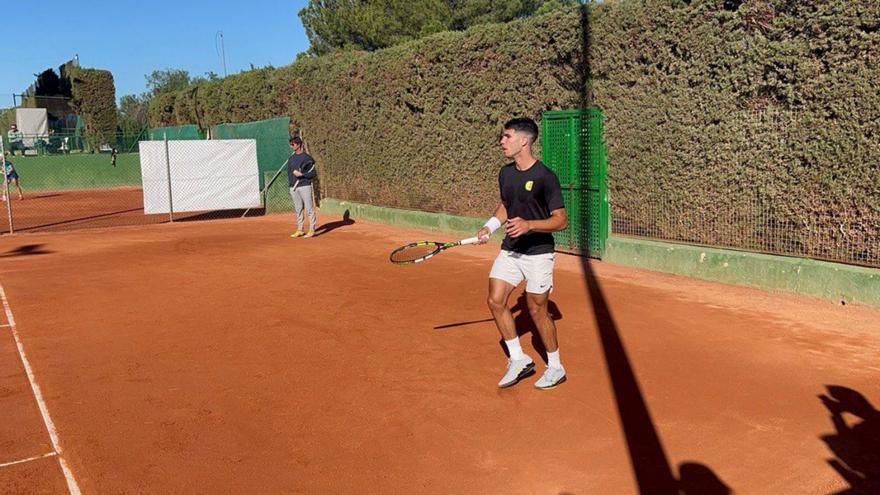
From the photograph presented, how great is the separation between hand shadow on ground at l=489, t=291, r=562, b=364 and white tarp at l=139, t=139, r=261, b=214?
12490 millimetres

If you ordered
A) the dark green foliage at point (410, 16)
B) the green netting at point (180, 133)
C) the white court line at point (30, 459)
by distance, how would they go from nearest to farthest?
the white court line at point (30, 459)
the green netting at point (180, 133)
the dark green foliage at point (410, 16)

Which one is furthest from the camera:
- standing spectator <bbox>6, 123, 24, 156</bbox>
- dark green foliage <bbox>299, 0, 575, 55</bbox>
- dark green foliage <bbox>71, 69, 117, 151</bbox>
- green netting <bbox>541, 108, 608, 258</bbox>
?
dark green foliage <bbox>71, 69, 117, 151</bbox>

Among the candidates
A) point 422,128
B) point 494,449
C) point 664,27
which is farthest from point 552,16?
point 494,449

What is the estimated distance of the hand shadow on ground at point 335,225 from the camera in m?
16.1

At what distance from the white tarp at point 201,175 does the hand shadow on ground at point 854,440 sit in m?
16.5

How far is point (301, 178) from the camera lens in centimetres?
1458

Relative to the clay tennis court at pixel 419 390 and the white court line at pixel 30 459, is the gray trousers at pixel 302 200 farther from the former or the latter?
the white court line at pixel 30 459

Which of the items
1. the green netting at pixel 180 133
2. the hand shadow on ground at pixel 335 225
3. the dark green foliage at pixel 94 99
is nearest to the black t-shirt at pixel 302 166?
the hand shadow on ground at pixel 335 225

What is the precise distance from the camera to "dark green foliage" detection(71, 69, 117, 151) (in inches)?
1416

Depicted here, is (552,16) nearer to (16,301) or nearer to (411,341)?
(411,341)

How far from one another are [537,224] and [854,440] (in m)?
2.48

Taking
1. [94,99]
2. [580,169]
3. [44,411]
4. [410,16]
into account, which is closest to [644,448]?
[44,411]

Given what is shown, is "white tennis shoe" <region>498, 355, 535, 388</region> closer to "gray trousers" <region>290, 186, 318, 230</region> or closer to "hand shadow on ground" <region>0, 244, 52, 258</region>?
"gray trousers" <region>290, 186, 318, 230</region>

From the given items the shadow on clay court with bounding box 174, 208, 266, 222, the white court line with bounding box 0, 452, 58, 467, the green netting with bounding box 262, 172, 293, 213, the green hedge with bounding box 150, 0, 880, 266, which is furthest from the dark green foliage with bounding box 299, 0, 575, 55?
the white court line with bounding box 0, 452, 58, 467
